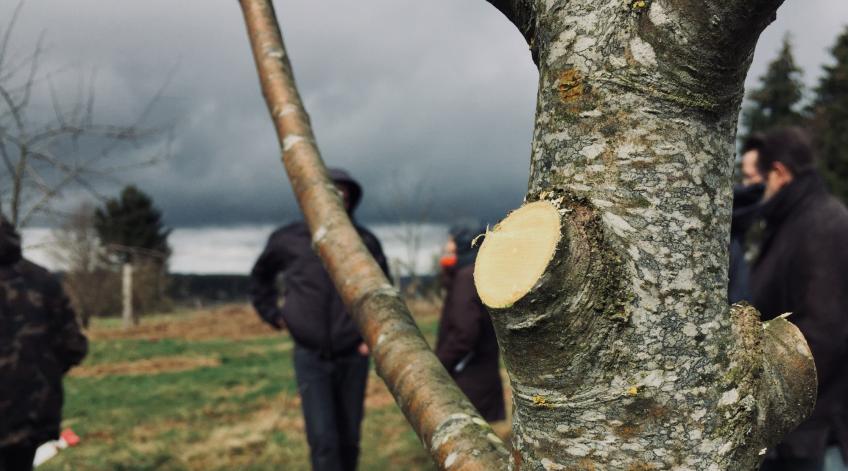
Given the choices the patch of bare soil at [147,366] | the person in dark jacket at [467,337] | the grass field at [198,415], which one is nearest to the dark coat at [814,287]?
the person in dark jacket at [467,337]

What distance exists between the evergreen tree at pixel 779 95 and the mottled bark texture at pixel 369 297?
112 ft

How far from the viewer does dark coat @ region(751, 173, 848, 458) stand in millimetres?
2908

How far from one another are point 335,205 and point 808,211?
2.49 metres

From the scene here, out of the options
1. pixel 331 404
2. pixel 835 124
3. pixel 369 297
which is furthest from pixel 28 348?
pixel 835 124

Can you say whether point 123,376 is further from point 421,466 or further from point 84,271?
point 84,271

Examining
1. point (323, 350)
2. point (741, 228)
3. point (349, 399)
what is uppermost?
point (741, 228)

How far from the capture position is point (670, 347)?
750mm

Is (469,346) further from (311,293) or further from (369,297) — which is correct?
(369,297)

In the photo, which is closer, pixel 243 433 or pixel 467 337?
pixel 467 337

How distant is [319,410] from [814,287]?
2901 millimetres

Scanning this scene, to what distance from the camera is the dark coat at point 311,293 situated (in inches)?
181

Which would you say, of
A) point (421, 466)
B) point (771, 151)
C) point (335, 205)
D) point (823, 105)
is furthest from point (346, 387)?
point (823, 105)

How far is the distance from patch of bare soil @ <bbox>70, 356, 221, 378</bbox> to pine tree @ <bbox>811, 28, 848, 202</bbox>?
77.9 feet

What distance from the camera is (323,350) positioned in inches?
181
